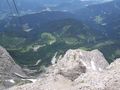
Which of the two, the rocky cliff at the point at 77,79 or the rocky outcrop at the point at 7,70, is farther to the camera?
the rocky outcrop at the point at 7,70

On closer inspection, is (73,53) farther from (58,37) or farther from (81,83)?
(58,37)

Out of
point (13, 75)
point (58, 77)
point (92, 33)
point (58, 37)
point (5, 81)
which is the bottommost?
point (92, 33)

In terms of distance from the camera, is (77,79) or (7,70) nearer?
(77,79)

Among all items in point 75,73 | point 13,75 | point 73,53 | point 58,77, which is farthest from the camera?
point 13,75

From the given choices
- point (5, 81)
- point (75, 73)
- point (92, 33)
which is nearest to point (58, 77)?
point (75, 73)

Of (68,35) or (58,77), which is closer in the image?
(58,77)

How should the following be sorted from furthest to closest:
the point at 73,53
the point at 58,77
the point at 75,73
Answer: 1. the point at 73,53
2. the point at 75,73
3. the point at 58,77

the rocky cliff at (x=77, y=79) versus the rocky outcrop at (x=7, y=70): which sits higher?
the rocky cliff at (x=77, y=79)

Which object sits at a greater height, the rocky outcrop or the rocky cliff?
the rocky cliff

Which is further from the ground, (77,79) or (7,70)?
(77,79)

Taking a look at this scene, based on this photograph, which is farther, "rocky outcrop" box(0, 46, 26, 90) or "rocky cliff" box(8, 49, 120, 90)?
"rocky outcrop" box(0, 46, 26, 90)

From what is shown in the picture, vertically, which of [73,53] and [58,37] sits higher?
[73,53]
